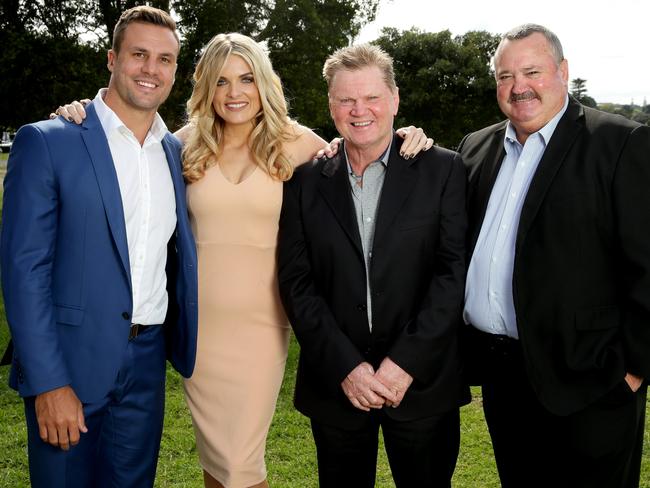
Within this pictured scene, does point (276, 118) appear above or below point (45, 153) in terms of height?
above

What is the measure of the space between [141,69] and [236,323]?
1.45m

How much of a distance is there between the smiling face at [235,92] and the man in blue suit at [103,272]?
0.29 m

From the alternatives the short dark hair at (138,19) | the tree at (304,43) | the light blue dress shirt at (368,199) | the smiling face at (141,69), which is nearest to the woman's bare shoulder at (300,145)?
the light blue dress shirt at (368,199)

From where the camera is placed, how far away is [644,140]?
2.94m

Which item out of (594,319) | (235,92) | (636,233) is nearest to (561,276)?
(594,319)

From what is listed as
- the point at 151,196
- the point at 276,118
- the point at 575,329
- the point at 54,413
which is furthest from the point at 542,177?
the point at 54,413

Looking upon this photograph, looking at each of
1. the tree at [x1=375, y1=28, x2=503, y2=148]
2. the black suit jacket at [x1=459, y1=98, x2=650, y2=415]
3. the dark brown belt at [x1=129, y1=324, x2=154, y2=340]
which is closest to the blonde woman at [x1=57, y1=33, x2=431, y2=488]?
the dark brown belt at [x1=129, y1=324, x2=154, y2=340]

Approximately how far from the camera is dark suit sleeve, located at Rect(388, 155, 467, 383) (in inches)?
125

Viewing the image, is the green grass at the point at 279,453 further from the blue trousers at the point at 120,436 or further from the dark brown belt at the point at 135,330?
the dark brown belt at the point at 135,330

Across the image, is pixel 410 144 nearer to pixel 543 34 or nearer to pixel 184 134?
pixel 543 34

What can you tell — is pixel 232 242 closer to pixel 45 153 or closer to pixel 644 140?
pixel 45 153

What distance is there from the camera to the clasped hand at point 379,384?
3.19m

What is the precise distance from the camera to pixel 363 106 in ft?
10.8

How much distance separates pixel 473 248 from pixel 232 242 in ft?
4.26
